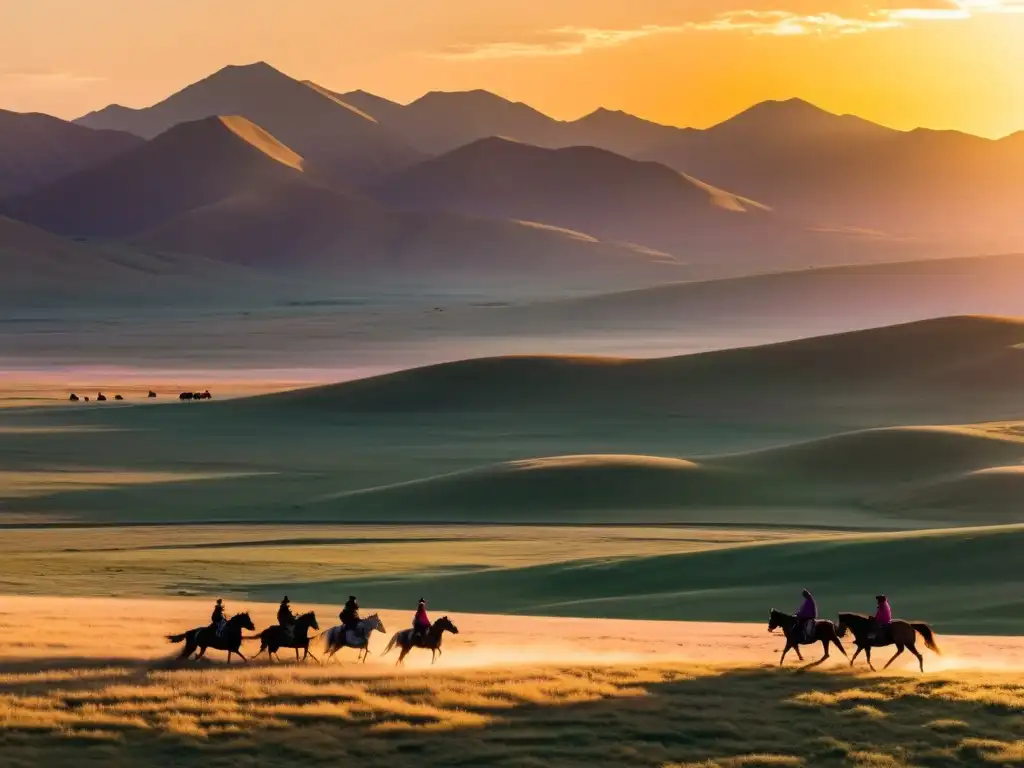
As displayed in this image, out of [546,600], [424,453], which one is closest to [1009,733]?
[546,600]

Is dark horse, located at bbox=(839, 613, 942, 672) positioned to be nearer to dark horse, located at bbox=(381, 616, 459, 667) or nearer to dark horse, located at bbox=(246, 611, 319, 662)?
dark horse, located at bbox=(381, 616, 459, 667)

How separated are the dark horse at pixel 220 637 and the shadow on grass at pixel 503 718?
456 millimetres

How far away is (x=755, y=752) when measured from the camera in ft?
79.3

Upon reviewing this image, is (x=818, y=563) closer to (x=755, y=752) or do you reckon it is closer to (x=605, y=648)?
(x=605, y=648)

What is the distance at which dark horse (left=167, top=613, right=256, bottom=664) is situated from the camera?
2814 centimetres

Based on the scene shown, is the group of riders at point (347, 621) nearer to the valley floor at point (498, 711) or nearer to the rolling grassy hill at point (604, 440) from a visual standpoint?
the valley floor at point (498, 711)

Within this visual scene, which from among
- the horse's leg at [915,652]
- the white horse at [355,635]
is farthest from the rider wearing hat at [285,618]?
the horse's leg at [915,652]

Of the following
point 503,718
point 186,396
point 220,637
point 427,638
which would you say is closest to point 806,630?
point 503,718

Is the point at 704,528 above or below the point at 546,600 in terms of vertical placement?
above

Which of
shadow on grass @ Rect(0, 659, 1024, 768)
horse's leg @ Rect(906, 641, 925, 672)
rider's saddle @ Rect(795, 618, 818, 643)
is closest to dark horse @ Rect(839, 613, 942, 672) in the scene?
horse's leg @ Rect(906, 641, 925, 672)

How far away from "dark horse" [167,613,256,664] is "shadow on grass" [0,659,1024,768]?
456 mm

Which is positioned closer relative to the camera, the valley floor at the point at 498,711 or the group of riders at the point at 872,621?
the valley floor at the point at 498,711

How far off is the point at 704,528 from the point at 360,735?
117 ft

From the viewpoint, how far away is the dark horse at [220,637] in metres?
28.1
